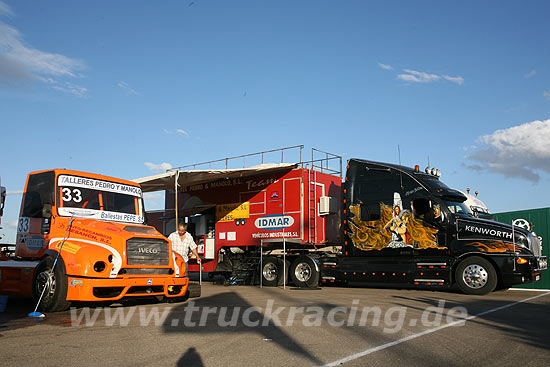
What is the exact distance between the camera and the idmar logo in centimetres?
1571

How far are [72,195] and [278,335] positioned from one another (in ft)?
18.5

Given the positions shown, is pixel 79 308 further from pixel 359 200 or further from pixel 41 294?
pixel 359 200

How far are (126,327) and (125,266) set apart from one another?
1.75m

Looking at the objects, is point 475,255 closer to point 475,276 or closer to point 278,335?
point 475,276

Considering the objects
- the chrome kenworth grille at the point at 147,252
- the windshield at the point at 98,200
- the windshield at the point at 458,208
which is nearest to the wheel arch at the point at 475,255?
the windshield at the point at 458,208

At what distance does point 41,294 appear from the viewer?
8688 millimetres

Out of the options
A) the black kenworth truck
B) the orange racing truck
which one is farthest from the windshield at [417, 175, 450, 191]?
the orange racing truck

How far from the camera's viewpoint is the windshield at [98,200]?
9.96m

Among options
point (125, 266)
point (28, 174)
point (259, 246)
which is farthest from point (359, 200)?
point (28, 174)

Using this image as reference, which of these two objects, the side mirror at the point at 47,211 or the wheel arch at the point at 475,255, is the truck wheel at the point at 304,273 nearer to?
the wheel arch at the point at 475,255

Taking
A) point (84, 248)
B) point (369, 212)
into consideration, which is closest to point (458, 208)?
point (369, 212)

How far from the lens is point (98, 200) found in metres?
10.4

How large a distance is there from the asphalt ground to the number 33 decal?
82.8 inches

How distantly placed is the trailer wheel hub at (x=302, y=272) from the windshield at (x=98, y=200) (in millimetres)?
6127
